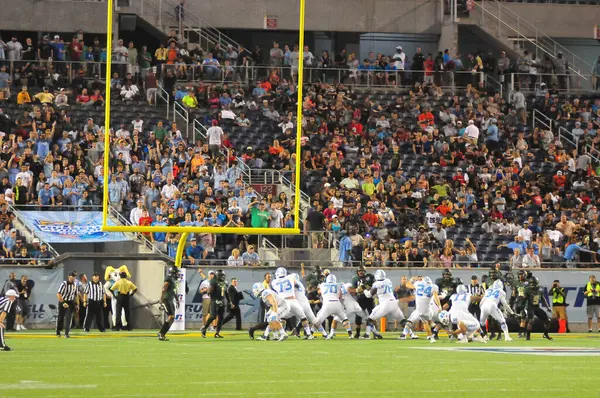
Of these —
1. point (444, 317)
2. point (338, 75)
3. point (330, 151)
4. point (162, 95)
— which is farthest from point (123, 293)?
point (338, 75)

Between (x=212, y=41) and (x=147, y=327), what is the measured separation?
35.2ft

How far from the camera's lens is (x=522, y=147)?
29.6 metres

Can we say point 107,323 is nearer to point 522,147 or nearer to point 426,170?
point 426,170

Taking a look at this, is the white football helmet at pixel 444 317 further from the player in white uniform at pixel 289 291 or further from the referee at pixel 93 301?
the referee at pixel 93 301

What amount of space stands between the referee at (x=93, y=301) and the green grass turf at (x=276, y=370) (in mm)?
3318

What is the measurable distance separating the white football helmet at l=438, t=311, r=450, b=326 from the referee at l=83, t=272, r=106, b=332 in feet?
19.1

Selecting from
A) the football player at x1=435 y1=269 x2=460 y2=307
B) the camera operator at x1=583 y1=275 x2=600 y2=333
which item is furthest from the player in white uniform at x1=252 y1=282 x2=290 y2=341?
the camera operator at x1=583 y1=275 x2=600 y2=333

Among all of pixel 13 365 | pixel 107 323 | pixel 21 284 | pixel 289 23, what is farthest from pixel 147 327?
pixel 289 23

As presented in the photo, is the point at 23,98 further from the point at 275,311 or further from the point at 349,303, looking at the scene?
the point at 275,311

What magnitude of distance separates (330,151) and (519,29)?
9637 mm

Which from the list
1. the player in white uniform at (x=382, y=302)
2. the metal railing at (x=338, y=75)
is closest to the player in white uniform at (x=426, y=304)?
the player in white uniform at (x=382, y=302)

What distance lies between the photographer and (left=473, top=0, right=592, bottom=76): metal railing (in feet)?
111

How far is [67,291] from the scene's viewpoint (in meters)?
19.5

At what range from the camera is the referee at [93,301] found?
21.3 meters
